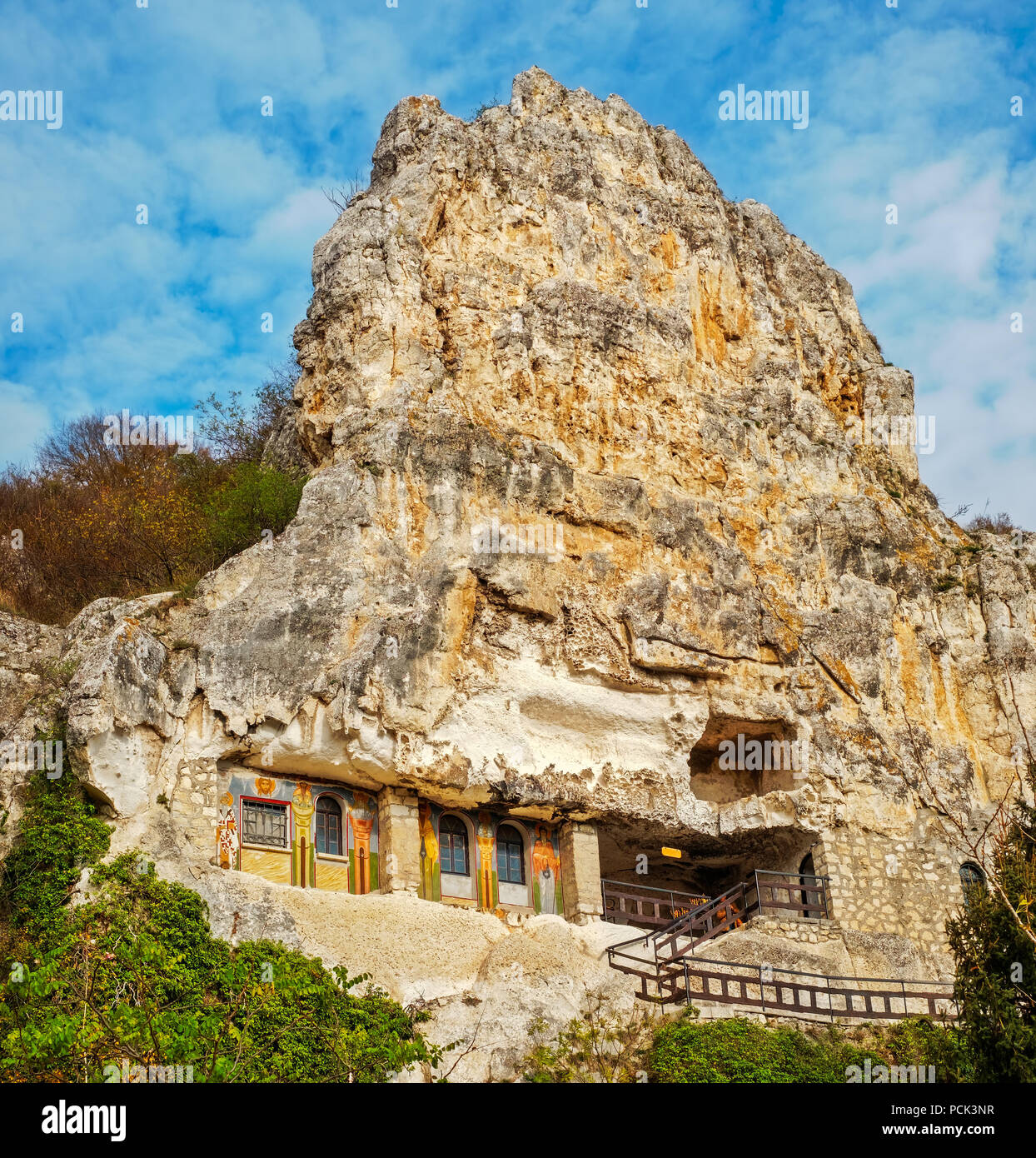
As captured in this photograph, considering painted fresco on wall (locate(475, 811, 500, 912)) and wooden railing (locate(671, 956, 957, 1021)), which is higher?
painted fresco on wall (locate(475, 811, 500, 912))

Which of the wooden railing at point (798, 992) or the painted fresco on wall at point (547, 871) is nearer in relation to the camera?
the wooden railing at point (798, 992)

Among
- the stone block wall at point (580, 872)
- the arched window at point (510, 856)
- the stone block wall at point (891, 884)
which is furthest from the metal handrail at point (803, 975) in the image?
the arched window at point (510, 856)

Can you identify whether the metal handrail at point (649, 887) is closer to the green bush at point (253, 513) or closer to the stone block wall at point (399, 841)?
the stone block wall at point (399, 841)

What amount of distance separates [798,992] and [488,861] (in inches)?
202

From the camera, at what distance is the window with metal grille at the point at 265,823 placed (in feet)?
63.8

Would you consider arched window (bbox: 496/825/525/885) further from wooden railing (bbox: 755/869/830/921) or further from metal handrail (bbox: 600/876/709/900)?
wooden railing (bbox: 755/869/830/921)

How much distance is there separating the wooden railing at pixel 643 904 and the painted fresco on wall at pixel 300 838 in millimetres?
3907

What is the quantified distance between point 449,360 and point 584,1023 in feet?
37.6

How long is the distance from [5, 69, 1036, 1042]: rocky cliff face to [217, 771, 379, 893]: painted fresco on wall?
2.07 ft

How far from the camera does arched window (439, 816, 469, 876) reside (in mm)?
20766

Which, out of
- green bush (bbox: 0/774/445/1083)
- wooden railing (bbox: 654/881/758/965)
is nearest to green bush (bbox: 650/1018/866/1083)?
wooden railing (bbox: 654/881/758/965)

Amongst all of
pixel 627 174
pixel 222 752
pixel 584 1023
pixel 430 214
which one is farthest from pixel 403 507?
pixel 627 174

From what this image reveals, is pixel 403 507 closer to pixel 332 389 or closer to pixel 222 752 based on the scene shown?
pixel 332 389

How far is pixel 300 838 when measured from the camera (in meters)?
19.8
